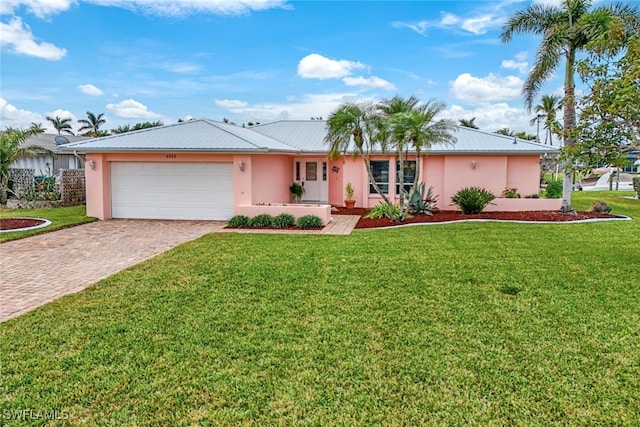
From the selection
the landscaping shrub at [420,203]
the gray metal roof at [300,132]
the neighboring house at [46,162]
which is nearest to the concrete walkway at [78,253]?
the landscaping shrub at [420,203]

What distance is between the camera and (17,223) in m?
15.3

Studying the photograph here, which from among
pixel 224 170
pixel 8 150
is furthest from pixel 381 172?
pixel 8 150

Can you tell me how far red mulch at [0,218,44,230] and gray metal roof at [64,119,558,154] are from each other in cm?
324

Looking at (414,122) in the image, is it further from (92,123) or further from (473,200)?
(92,123)

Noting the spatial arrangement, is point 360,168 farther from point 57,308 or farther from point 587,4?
point 57,308

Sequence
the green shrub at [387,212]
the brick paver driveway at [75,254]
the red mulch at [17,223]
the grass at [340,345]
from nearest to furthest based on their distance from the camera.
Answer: the grass at [340,345] → the brick paver driveway at [75,254] → the red mulch at [17,223] → the green shrub at [387,212]

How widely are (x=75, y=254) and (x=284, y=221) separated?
21.6 feet

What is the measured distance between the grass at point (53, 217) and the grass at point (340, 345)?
22.7 feet

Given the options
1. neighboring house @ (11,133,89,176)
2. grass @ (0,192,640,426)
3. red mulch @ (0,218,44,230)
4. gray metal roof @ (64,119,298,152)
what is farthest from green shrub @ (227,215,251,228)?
neighboring house @ (11,133,89,176)

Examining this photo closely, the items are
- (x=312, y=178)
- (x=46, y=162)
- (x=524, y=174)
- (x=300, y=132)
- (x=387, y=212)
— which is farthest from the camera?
(x=46, y=162)

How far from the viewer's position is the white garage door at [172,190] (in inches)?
680

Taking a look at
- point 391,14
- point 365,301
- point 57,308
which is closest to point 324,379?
point 365,301

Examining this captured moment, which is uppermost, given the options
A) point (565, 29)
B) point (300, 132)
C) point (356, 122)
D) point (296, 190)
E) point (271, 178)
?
point (565, 29)

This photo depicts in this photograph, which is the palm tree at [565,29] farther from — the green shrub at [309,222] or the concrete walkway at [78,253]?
the concrete walkway at [78,253]
